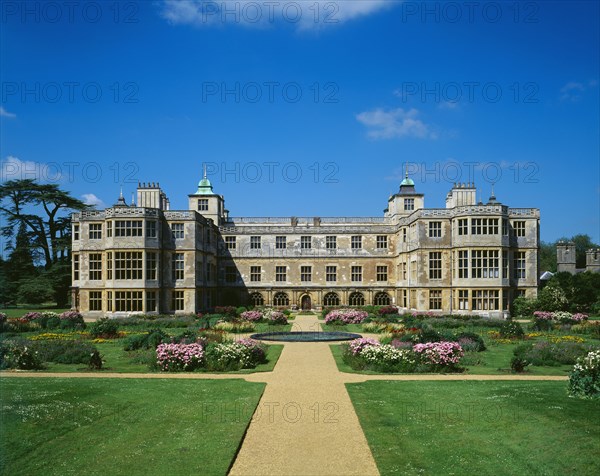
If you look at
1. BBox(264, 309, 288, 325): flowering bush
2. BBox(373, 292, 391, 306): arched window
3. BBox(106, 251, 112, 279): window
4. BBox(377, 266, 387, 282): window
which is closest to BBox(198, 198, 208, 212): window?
BBox(106, 251, 112, 279): window

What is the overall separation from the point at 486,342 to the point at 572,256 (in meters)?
48.3

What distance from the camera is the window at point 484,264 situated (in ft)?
125

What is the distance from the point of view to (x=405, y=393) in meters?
13.9

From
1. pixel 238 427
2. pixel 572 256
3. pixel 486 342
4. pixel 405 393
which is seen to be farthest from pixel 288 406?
pixel 572 256

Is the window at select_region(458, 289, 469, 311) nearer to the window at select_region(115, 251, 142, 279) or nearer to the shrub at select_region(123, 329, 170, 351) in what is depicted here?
the window at select_region(115, 251, 142, 279)

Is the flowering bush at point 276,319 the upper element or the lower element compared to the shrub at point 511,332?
lower

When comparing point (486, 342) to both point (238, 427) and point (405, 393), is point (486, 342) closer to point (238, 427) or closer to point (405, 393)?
point (405, 393)

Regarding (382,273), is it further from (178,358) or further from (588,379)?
(588,379)

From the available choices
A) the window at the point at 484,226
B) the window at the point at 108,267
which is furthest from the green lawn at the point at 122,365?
the window at the point at 484,226

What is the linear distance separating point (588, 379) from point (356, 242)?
124 ft

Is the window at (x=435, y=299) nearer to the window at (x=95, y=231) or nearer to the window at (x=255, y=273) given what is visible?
the window at (x=255, y=273)

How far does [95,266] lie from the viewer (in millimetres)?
39938

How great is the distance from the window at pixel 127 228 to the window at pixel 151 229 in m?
0.58

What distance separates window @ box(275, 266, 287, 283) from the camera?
164 feet
